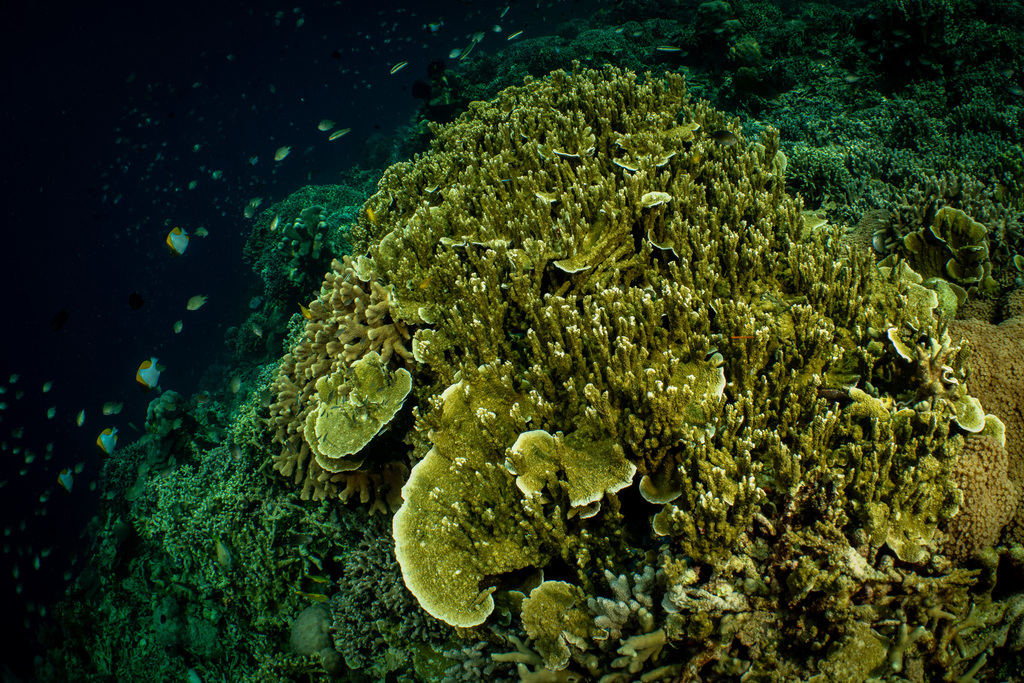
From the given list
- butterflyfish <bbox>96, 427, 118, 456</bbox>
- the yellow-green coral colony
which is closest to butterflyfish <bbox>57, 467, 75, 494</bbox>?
butterflyfish <bbox>96, 427, 118, 456</bbox>

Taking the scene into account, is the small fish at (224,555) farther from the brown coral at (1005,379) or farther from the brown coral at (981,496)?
the brown coral at (1005,379)

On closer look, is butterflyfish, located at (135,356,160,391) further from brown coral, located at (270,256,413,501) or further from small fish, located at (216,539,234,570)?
brown coral, located at (270,256,413,501)

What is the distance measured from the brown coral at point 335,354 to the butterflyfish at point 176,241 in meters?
4.23

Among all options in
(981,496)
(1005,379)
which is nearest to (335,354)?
(981,496)

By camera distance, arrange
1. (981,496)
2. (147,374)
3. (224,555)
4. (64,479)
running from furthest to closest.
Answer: (64,479), (147,374), (224,555), (981,496)

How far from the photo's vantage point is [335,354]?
4508mm

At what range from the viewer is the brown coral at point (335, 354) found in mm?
4256

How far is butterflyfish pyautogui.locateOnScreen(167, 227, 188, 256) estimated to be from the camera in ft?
24.5

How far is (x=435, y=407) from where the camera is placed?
3215 mm

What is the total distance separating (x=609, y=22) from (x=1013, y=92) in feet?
68.8

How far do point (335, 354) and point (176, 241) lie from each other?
5471mm

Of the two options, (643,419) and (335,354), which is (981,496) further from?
(335,354)

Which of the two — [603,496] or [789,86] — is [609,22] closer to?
[789,86]

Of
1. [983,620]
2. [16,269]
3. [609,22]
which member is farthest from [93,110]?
[983,620]
